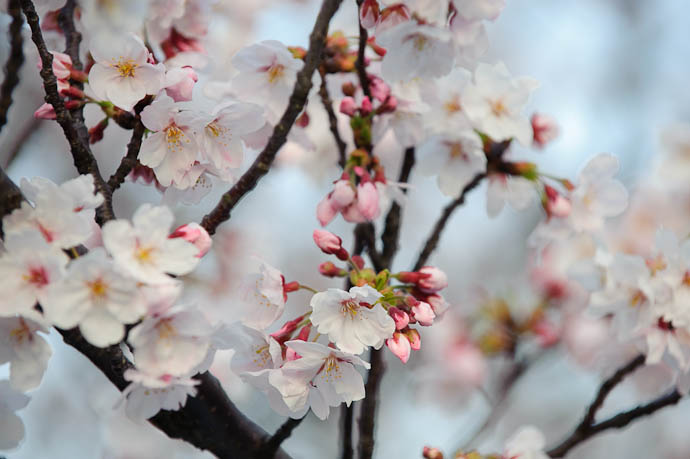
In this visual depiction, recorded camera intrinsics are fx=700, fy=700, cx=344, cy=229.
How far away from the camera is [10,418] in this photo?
3.44 feet

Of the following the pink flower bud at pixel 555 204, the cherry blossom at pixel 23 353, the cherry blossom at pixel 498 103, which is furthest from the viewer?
the pink flower bud at pixel 555 204

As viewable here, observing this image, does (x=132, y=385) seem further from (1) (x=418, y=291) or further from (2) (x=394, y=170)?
(2) (x=394, y=170)

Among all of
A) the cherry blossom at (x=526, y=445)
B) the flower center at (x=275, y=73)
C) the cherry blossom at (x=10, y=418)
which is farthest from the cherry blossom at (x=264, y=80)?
the cherry blossom at (x=526, y=445)

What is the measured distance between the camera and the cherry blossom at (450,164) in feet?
5.29

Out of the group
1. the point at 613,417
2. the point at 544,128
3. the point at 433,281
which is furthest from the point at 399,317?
the point at 544,128

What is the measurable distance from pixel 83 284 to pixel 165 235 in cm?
13

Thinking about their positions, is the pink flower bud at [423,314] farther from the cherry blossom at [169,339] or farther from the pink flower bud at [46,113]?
the pink flower bud at [46,113]

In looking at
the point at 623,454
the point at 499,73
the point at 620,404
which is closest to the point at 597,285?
the point at 499,73

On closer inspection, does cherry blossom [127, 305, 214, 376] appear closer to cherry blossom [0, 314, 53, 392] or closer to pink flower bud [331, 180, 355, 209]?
cherry blossom [0, 314, 53, 392]

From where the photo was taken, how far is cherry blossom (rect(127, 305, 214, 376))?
0.86 meters

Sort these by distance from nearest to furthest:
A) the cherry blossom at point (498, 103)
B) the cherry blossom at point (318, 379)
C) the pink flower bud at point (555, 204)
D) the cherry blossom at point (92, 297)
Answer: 1. the cherry blossom at point (92, 297)
2. the cherry blossom at point (318, 379)
3. the cherry blossom at point (498, 103)
4. the pink flower bud at point (555, 204)

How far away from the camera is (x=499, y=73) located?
1.52 metres

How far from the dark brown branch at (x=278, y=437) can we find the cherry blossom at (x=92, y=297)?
420mm

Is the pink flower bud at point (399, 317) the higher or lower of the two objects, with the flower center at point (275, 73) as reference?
lower
